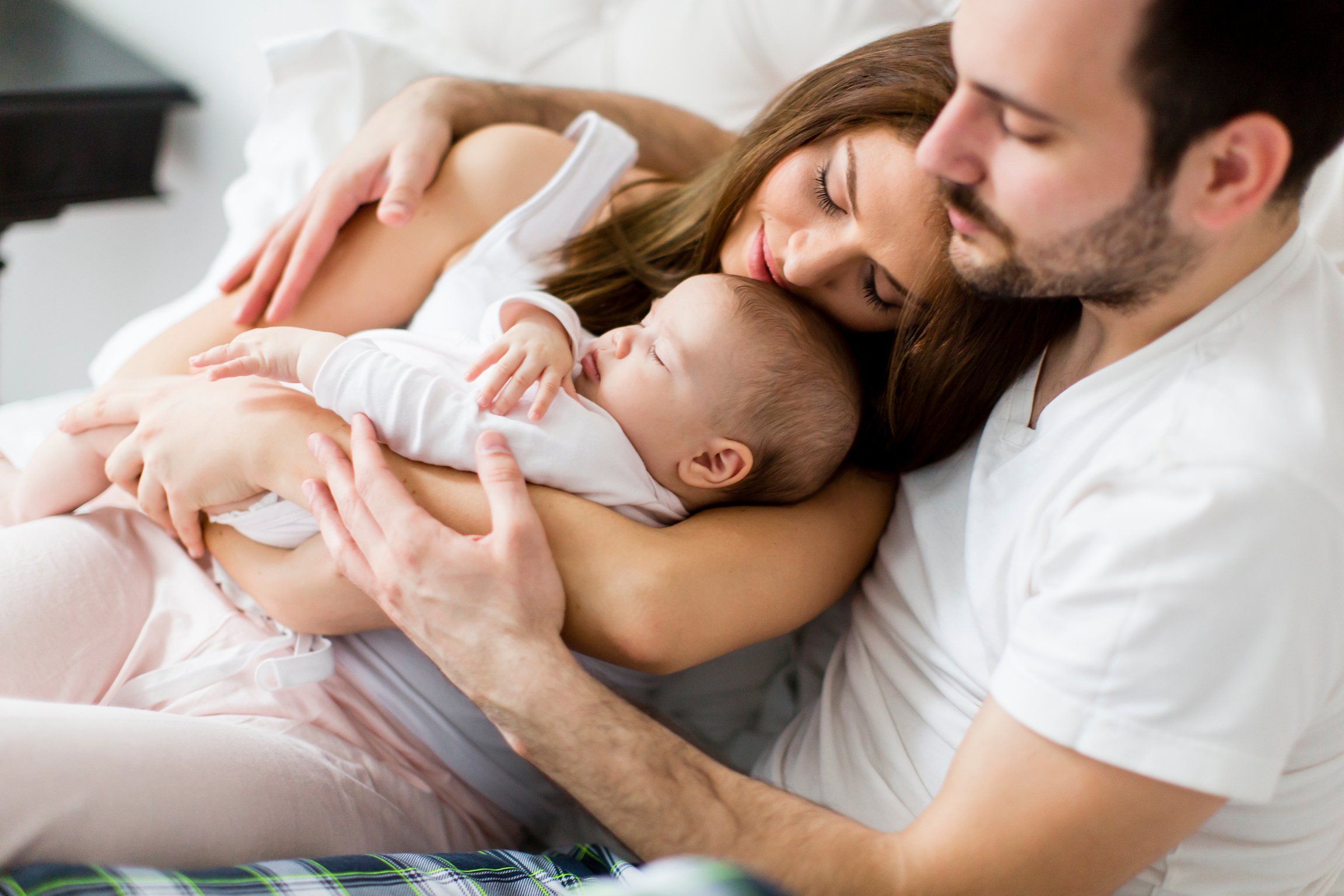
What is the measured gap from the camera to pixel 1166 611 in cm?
74

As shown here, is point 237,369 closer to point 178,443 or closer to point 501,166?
point 178,443

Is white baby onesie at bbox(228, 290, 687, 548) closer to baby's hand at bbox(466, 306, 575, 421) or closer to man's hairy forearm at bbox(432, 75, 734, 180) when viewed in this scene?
baby's hand at bbox(466, 306, 575, 421)

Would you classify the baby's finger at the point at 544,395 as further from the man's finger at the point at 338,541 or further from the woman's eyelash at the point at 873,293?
the woman's eyelash at the point at 873,293

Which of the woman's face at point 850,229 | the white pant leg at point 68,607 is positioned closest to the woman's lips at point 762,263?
the woman's face at point 850,229

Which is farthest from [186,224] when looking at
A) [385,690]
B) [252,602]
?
[385,690]

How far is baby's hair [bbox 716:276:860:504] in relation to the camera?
1092 millimetres

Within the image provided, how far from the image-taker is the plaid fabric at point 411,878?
61 cm

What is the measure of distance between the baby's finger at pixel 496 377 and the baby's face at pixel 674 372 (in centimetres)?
14

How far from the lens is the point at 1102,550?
30.9 inches

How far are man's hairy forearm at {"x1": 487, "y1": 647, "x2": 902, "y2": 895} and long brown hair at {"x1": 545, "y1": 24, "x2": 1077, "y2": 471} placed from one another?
465 millimetres

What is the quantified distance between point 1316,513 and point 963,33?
1.58ft

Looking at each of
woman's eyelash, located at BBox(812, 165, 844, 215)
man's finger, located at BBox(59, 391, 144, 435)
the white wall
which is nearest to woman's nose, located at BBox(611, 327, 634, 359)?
woman's eyelash, located at BBox(812, 165, 844, 215)

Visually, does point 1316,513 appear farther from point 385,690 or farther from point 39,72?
point 39,72

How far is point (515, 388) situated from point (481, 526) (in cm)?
15
